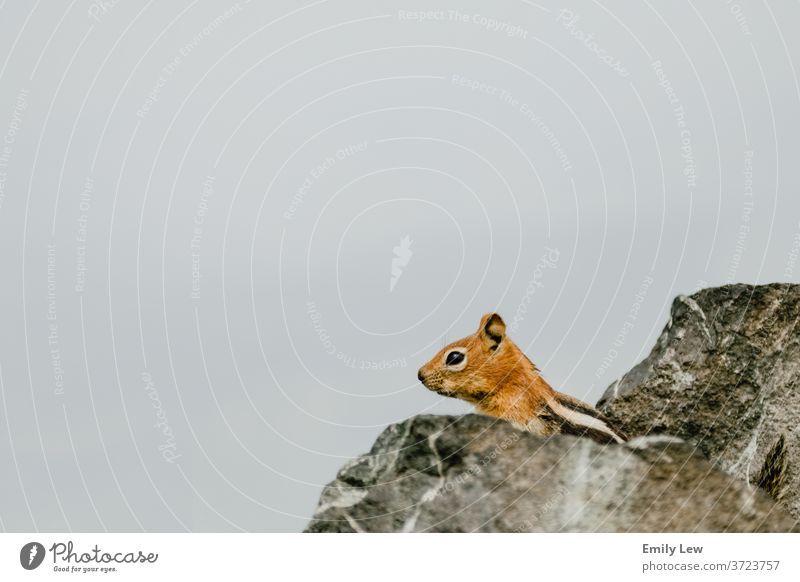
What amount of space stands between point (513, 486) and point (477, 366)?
1822mm

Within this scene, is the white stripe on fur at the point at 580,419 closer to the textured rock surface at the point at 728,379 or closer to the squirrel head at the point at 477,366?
the textured rock surface at the point at 728,379

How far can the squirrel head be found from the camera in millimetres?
10086

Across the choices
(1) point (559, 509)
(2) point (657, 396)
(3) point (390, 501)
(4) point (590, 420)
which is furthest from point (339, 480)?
(2) point (657, 396)

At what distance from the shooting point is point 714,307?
968 centimetres

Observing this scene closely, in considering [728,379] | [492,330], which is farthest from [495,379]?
[728,379]

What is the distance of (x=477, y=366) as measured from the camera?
33.1ft

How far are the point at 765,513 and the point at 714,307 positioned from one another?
2.24 metres

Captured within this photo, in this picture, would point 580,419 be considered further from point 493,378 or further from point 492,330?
point 492,330
